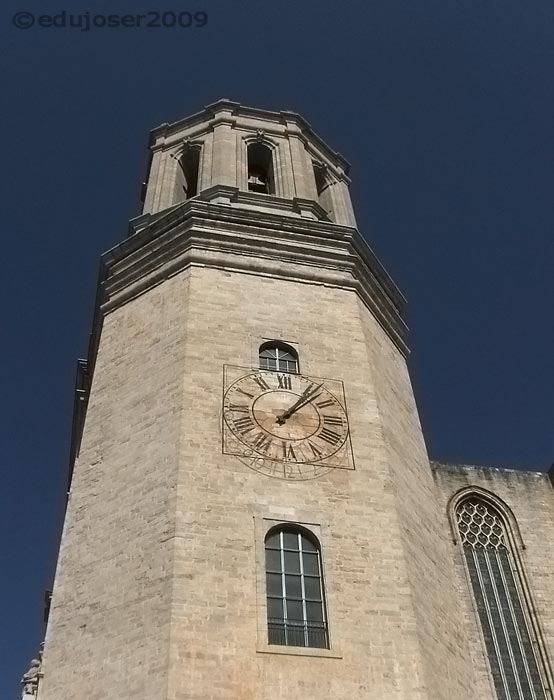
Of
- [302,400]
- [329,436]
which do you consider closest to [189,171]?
[302,400]

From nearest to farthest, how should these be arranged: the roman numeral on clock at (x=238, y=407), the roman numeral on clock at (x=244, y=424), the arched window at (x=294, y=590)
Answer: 1. the arched window at (x=294, y=590)
2. the roman numeral on clock at (x=244, y=424)
3. the roman numeral on clock at (x=238, y=407)

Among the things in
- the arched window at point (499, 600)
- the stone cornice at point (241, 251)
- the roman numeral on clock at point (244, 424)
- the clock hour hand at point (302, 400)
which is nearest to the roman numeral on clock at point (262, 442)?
the roman numeral on clock at point (244, 424)

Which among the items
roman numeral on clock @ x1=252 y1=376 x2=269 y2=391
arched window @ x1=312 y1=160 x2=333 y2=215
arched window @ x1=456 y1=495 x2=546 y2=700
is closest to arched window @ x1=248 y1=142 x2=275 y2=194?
arched window @ x1=312 y1=160 x2=333 y2=215

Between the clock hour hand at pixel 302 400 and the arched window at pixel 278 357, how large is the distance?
18.9 inches

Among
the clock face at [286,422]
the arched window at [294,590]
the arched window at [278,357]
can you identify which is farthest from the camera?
the arched window at [278,357]

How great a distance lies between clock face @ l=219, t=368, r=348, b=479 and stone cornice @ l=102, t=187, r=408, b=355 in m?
2.81

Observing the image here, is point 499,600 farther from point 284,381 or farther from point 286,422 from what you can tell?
point 284,381

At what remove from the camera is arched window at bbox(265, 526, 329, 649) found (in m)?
10.1

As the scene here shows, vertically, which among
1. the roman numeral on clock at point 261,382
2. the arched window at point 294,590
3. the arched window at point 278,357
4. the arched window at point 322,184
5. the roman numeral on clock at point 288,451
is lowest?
the arched window at point 294,590

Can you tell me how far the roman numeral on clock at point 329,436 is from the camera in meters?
12.2

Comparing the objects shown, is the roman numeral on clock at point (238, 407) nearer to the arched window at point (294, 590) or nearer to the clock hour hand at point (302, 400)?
the clock hour hand at point (302, 400)

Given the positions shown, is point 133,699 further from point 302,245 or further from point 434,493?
point 302,245

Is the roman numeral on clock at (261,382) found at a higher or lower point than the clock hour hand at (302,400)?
higher

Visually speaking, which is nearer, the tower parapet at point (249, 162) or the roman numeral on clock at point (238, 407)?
the roman numeral on clock at point (238, 407)
